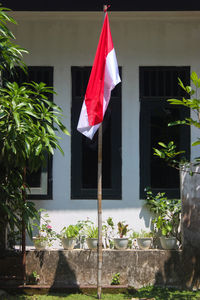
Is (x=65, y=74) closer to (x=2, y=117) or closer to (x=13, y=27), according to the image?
(x=13, y=27)

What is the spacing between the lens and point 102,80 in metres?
5.98

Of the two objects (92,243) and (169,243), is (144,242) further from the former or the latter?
(92,243)

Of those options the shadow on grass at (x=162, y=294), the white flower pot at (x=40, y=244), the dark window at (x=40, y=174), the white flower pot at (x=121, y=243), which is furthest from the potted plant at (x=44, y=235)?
the shadow on grass at (x=162, y=294)

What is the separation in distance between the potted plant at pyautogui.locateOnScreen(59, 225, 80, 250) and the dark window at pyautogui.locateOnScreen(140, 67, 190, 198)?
3.85 ft

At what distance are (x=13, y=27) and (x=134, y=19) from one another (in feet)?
5.66

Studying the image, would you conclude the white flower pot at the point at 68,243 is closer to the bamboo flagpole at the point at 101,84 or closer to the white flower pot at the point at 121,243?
the white flower pot at the point at 121,243

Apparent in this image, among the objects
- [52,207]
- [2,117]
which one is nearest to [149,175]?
[52,207]

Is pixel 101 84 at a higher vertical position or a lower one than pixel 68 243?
higher

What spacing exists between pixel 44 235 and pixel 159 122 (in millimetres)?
2248

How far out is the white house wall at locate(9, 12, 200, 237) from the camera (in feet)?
23.4

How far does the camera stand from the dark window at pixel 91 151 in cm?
711

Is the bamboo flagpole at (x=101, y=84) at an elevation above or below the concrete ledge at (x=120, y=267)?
above

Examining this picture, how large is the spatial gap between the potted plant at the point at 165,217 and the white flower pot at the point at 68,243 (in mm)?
1126

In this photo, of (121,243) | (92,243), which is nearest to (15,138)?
(92,243)
